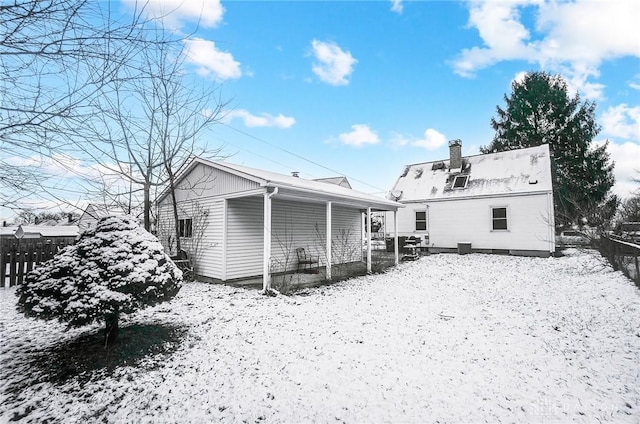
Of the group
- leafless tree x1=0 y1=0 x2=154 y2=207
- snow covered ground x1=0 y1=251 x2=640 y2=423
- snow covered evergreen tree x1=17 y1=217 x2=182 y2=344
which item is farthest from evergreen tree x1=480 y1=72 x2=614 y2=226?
leafless tree x1=0 y1=0 x2=154 y2=207

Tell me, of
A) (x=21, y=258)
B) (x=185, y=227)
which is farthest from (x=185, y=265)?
(x=21, y=258)

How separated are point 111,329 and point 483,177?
59.8ft

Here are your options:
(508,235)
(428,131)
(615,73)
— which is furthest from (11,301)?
(428,131)

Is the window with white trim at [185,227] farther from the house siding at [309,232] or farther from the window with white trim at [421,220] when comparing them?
the window with white trim at [421,220]

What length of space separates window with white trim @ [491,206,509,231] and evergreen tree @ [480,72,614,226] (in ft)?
31.4

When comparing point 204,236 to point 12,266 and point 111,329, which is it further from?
point 111,329

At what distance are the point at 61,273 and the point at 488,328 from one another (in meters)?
6.62

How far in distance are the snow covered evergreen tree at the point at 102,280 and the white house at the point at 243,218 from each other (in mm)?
3603

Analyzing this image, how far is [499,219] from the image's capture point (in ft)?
52.0

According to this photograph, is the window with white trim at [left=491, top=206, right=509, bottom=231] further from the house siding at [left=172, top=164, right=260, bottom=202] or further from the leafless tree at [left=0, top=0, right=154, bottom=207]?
the leafless tree at [left=0, top=0, right=154, bottom=207]

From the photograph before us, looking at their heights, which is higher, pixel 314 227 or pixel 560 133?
pixel 560 133

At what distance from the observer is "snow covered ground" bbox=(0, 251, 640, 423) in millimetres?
2971

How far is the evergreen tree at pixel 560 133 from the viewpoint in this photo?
23.9m

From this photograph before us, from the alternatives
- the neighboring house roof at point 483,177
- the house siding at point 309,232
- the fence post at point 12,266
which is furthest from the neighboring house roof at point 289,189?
the neighboring house roof at point 483,177
